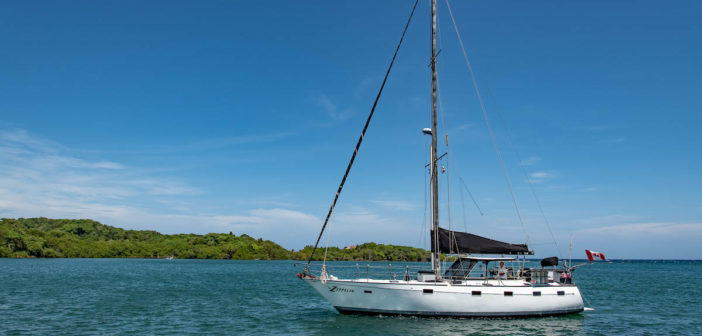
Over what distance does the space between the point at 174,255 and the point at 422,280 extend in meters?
158

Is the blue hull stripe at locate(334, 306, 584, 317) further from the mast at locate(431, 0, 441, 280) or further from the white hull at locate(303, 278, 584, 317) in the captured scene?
the mast at locate(431, 0, 441, 280)

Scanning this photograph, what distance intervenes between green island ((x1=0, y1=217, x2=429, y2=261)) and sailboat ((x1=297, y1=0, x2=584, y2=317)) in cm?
12491

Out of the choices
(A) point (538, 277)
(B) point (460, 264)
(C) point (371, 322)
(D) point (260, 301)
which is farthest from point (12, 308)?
(A) point (538, 277)

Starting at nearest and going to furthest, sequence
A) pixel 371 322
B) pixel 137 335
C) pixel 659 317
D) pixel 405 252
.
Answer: pixel 137 335 → pixel 371 322 → pixel 659 317 → pixel 405 252

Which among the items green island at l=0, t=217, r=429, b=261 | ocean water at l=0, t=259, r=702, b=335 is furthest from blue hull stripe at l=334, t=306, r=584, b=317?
green island at l=0, t=217, r=429, b=261

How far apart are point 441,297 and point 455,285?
1.00 metres

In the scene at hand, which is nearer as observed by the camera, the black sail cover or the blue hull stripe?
the blue hull stripe

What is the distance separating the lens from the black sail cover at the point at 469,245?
2420cm

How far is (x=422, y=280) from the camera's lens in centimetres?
2336

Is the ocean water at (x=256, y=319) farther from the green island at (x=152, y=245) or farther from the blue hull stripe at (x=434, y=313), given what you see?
the green island at (x=152, y=245)

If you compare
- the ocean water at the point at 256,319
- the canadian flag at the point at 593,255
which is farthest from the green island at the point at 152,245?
the canadian flag at the point at 593,255

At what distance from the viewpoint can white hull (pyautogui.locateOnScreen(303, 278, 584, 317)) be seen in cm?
2212

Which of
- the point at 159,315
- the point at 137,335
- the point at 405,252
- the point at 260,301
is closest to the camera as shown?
the point at 137,335

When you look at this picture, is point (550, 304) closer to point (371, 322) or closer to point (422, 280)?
point (422, 280)
